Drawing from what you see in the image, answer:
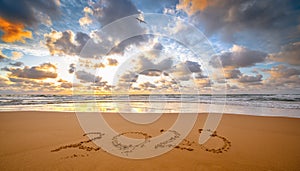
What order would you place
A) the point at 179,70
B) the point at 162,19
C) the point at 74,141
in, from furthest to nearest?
the point at 179,70, the point at 162,19, the point at 74,141

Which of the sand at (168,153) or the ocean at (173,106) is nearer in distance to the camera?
the sand at (168,153)

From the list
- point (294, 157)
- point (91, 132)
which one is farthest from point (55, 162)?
point (294, 157)

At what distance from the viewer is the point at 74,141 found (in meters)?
4.72

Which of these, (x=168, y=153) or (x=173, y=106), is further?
(x=173, y=106)

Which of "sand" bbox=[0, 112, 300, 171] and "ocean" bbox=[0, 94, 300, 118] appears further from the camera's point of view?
"ocean" bbox=[0, 94, 300, 118]

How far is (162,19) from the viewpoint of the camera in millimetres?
9789

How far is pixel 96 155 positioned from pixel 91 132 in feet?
6.61

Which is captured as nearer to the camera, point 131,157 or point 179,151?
point 131,157

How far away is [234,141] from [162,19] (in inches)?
329

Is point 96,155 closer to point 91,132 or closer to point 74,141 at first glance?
point 74,141

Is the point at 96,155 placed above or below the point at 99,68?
below

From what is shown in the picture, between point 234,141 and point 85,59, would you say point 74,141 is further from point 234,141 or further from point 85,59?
point 85,59

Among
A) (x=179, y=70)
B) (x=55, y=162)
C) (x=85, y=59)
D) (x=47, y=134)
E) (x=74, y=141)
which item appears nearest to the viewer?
(x=55, y=162)

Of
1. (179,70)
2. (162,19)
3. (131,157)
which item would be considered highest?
(162,19)
